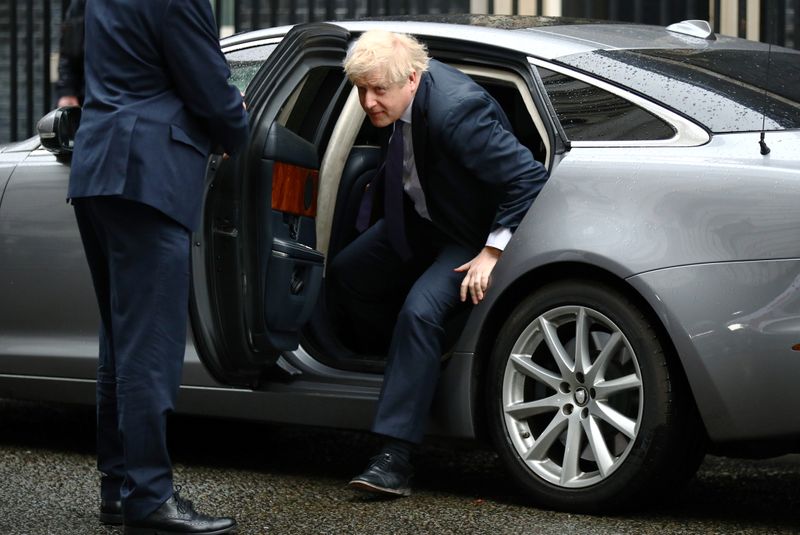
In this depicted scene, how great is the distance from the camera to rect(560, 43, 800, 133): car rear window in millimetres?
4398

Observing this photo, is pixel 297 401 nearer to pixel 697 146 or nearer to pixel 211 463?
pixel 211 463

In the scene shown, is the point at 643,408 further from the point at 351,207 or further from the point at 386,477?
the point at 351,207

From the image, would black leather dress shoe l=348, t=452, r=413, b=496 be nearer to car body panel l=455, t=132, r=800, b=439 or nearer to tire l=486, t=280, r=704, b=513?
tire l=486, t=280, r=704, b=513

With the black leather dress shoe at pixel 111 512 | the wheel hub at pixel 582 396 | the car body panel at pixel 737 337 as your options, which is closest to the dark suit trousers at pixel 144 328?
the black leather dress shoe at pixel 111 512

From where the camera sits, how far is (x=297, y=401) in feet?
16.6

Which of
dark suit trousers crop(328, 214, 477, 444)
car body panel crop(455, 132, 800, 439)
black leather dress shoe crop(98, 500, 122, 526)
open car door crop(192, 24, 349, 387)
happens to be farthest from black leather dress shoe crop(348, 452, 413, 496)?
black leather dress shoe crop(98, 500, 122, 526)

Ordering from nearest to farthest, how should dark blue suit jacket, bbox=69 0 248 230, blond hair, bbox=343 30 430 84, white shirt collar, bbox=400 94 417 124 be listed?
1. dark blue suit jacket, bbox=69 0 248 230
2. blond hair, bbox=343 30 430 84
3. white shirt collar, bbox=400 94 417 124

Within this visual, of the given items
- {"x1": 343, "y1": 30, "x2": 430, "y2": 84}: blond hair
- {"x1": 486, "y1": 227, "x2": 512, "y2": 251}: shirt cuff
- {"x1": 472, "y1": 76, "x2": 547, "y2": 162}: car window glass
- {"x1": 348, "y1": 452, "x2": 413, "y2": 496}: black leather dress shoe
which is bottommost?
{"x1": 348, "y1": 452, "x2": 413, "y2": 496}: black leather dress shoe

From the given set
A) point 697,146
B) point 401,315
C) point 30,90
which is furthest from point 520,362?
point 30,90

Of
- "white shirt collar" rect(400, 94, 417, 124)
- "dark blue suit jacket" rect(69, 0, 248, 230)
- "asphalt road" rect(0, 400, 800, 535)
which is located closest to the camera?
"dark blue suit jacket" rect(69, 0, 248, 230)

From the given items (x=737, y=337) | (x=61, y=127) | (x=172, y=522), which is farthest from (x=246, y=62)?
(x=737, y=337)

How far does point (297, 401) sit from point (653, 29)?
1776 millimetres

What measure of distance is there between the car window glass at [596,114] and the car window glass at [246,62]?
3.64 ft

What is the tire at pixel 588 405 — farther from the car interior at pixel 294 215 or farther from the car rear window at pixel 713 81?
the car rear window at pixel 713 81
